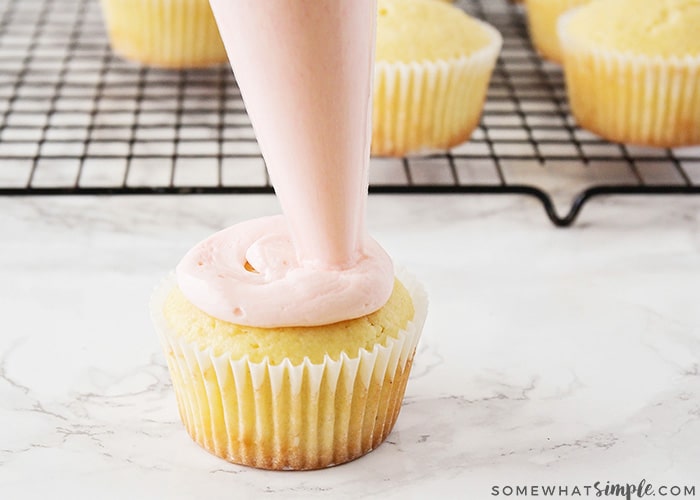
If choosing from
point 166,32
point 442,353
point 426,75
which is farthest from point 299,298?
point 166,32

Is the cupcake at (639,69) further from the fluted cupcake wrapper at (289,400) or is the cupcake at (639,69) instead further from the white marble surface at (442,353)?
the fluted cupcake wrapper at (289,400)

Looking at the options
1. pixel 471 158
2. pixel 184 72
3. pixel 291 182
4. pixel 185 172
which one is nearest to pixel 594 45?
pixel 471 158

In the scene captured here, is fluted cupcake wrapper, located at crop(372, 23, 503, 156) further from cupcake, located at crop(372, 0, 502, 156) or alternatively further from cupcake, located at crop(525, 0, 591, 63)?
cupcake, located at crop(525, 0, 591, 63)

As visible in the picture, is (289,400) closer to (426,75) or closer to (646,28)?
(426,75)

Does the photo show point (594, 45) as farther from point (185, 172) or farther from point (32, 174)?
point (32, 174)

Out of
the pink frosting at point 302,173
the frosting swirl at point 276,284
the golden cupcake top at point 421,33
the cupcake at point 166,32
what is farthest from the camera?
the cupcake at point 166,32

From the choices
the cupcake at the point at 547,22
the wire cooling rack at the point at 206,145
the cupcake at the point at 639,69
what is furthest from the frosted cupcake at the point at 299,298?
the cupcake at the point at 547,22
